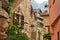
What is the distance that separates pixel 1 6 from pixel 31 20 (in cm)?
1753

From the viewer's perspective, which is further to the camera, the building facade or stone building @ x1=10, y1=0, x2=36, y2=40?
stone building @ x1=10, y1=0, x2=36, y2=40

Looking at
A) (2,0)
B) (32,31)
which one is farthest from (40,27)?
(2,0)

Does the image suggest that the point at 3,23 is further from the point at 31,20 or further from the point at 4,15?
the point at 31,20

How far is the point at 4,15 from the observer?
11000 millimetres

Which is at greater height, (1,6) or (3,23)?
(1,6)

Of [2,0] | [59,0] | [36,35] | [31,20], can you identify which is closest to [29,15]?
[31,20]

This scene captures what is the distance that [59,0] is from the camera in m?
7.36

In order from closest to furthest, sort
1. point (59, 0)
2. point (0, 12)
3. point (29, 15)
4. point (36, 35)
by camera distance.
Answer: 1. point (59, 0)
2. point (0, 12)
3. point (29, 15)
4. point (36, 35)

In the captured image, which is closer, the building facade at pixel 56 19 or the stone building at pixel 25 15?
the building facade at pixel 56 19

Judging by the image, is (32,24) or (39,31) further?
(39,31)

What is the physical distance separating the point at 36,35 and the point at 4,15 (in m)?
21.0

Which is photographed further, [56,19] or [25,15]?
[25,15]

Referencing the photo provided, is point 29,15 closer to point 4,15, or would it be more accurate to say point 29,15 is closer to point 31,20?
point 31,20

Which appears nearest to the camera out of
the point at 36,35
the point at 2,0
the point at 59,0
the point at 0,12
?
the point at 59,0
